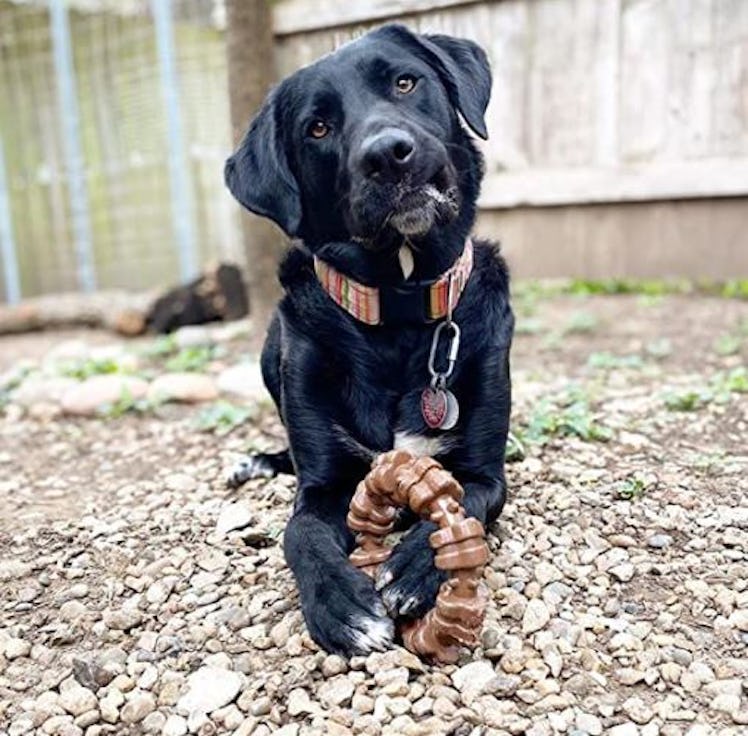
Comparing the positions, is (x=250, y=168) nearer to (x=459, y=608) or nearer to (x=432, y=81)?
(x=432, y=81)

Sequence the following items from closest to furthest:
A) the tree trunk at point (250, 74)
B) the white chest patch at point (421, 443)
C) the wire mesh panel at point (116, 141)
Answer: the white chest patch at point (421, 443)
the tree trunk at point (250, 74)
the wire mesh panel at point (116, 141)

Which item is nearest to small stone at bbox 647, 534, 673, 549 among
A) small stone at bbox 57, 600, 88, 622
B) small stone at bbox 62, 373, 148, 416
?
small stone at bbox 57, 600, 88, 622

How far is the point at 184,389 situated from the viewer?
12.4 ft

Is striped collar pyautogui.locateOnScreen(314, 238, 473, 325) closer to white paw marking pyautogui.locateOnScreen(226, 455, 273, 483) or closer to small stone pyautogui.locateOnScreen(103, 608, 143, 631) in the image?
white paw marking pyautogui.locateOnScreen(226, 455, 273, 483)

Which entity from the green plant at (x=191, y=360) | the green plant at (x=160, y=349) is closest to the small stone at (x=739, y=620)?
the green plant at (x=191, y=360)

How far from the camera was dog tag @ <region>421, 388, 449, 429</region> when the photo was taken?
6.81ft

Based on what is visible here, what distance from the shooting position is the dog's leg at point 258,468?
8.72 ft

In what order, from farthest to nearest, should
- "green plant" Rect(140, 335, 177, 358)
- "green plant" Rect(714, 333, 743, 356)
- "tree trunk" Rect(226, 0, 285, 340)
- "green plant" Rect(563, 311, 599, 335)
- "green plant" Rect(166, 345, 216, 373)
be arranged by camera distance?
"green plant" Rect(140, 335, 177, 358) < "green plant" Rect(563, 311, 599, 335) < "green plant" Rect(166, 345, 216, 373) < "tree trunk" Rect(226, 0, 285, 340) < "green plant" Rect(714, 333, 743, 356)

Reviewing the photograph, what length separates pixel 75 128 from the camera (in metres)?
6.33

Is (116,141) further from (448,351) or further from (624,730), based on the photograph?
(624,730)

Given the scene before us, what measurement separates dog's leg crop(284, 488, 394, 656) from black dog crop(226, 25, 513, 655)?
11 mm

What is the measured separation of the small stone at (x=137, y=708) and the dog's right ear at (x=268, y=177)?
1.11m

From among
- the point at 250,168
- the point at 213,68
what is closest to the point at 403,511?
the point at 250,168

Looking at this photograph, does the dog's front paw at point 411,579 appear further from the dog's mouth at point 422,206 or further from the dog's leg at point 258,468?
the dog's leg at point 258,468
